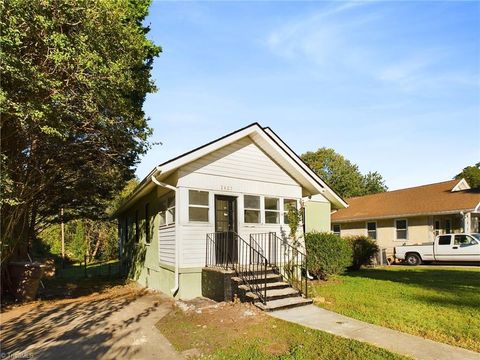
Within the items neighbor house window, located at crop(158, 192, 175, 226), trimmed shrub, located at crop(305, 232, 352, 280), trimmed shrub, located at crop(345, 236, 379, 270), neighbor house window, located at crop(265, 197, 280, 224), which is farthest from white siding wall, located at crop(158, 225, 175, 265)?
trimmed shrub, located at crop(345, 236, 379, 270)

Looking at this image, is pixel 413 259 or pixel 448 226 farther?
pixel 448 226

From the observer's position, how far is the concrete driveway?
6145 millimetres

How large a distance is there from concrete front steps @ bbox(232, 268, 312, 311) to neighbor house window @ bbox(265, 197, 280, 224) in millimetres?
2847

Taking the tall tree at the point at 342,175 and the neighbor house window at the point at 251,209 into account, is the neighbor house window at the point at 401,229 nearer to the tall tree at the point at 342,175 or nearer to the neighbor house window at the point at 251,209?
the neighbor house window at the point at 251,209

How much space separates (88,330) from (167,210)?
476 cm

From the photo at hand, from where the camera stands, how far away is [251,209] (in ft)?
39.5

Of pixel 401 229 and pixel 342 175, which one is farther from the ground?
pixel 342 175

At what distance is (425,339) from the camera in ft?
20.3

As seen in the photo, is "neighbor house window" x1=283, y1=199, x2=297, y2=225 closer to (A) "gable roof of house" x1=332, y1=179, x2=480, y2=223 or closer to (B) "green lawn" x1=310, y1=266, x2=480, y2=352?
(B) "green lawn" x1=310, y1=266, x2=480, y2=352

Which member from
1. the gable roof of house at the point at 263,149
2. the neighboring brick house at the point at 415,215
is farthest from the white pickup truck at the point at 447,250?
the gable roof of house at the point at 263,149

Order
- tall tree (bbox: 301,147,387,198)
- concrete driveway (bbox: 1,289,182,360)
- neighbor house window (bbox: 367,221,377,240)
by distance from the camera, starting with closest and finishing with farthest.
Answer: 1. concrete driveway (bbox: 1,289,182,360)
2. neighbor house window (bbox: 367,221,377,240)
3. tall tree (bbox: 301,147,387,198)

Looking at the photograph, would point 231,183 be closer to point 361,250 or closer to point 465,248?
point 361,250

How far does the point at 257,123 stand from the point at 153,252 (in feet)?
19.1

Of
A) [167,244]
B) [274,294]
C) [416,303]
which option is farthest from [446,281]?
[167,244]
